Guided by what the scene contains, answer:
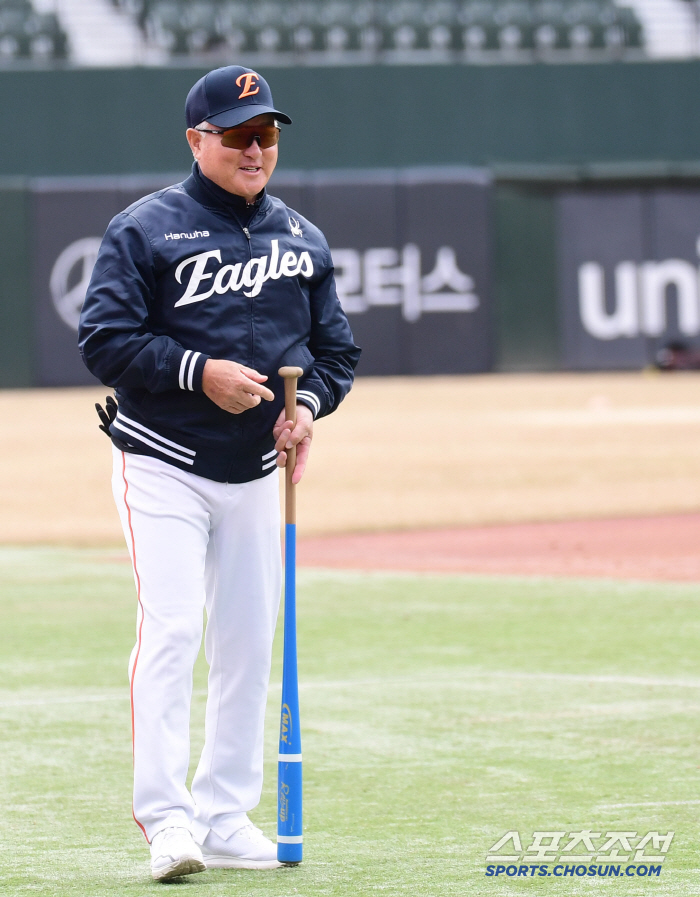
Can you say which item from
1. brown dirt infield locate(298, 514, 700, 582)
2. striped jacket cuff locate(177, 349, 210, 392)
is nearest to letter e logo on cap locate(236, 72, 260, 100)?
striped jacket cuff locate(177, 349, 210, 392)

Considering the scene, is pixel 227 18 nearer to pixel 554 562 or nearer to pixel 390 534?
pixel 390 534

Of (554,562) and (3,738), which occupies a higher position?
(3,738)

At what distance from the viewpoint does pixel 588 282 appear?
1075 inches

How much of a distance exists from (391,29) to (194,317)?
25950mm

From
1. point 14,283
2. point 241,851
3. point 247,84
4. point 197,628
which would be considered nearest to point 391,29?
point 14,283

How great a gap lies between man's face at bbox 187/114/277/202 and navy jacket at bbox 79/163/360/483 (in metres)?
0.04

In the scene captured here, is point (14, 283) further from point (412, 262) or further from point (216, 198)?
point (216, 198)

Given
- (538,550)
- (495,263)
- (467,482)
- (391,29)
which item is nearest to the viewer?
(538,550)

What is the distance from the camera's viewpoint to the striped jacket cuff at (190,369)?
3592mm

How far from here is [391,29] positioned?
93.8 ft

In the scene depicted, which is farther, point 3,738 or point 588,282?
point 588,282

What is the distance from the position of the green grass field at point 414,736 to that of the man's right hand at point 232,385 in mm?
1097

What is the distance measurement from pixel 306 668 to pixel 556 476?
9.04 m

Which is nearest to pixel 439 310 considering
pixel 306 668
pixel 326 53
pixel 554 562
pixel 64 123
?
pixel 326 53
